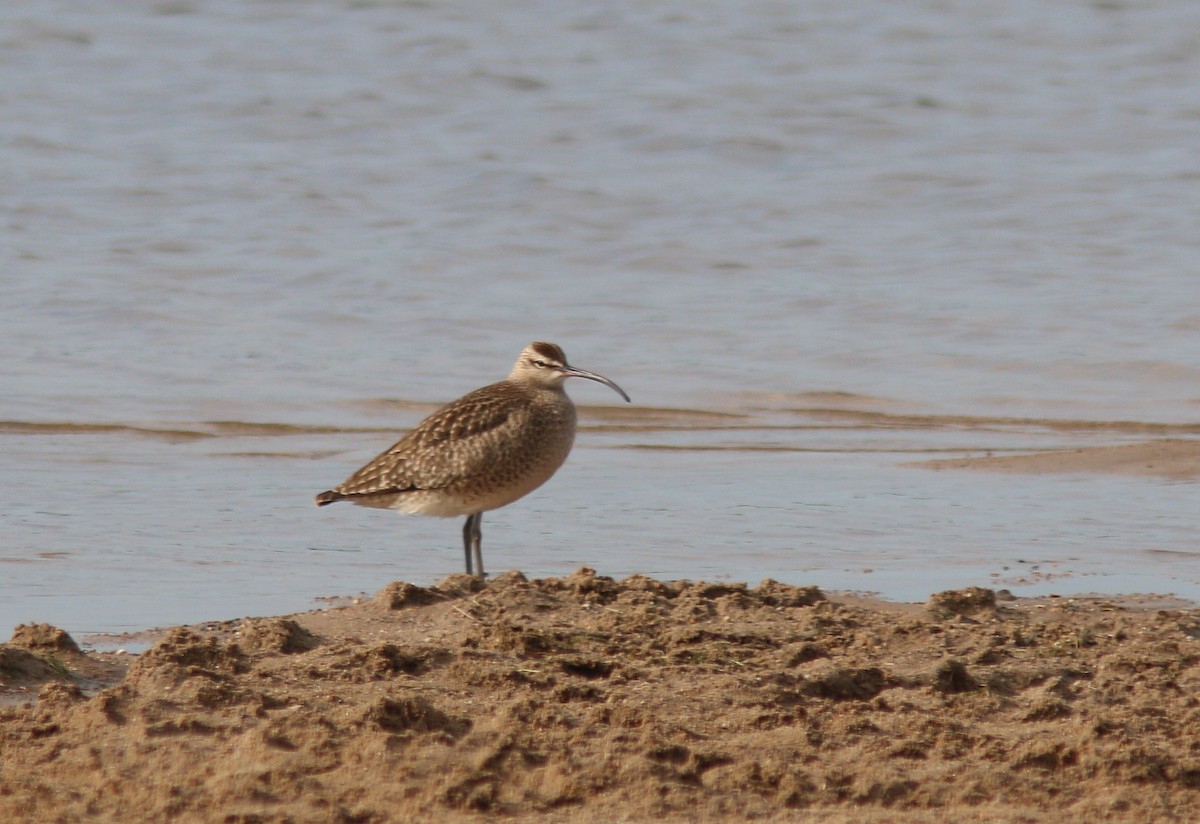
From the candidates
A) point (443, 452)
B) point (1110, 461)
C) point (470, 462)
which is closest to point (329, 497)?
point (443, 452)

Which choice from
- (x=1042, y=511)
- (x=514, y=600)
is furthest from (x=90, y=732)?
(x=1042, y=511)

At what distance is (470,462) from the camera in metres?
7.93

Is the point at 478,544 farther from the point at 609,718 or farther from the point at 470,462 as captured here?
the point at 609,718

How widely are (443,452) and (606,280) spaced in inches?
279

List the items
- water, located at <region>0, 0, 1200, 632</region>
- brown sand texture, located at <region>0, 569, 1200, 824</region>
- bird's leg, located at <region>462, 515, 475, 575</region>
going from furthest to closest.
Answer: water, located at <region>0, 0, 1200, 632</region>, bird's leg, located at <region>462, 515, 475, 575</region>, brown sand texture, located at <region>0, 569, 1200, 824</region>

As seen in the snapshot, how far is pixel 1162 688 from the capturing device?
224 inches

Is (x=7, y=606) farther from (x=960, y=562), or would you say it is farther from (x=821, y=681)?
(x=960, y=562)

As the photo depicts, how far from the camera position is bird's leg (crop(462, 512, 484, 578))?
7.69 metres

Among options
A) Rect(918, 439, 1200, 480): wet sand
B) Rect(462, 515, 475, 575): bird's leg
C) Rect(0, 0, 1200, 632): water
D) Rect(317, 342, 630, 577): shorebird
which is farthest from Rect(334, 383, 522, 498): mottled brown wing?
Rect(918, 439, 1200, 480): wet sand

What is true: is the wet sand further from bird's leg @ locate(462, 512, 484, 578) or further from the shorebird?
bird's leg @ locate(462, 512, 484, 578)

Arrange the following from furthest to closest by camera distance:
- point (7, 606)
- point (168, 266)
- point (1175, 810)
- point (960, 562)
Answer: point (168, 266), point (960, 562), point (7, 606), point (1175, 810)

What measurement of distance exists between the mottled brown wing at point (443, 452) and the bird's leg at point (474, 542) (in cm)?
18

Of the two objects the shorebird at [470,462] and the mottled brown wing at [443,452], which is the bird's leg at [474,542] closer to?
the shorebird at [470,462]

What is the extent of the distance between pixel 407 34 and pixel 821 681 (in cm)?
1825
